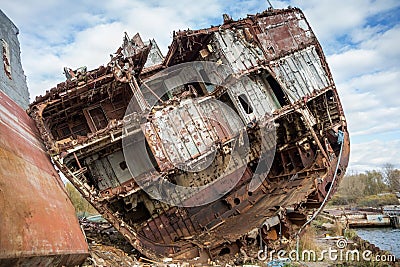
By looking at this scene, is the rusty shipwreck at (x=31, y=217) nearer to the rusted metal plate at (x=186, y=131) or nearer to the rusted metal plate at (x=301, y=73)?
the rusted metal plate at (x=186, y=131)

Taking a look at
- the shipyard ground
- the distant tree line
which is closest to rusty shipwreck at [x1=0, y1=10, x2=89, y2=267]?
the shipyard ground

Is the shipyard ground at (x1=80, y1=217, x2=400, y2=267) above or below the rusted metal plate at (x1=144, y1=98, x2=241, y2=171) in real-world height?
below

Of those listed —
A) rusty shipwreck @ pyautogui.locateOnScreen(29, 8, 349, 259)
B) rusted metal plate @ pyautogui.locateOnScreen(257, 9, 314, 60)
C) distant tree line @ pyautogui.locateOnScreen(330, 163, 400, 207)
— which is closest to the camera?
rusty shipwreck @ pyautogui.locateOnScreen(29, 8, 349, 259)

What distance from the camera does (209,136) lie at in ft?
35.7

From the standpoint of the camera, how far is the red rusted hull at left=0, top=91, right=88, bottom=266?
12.4ft

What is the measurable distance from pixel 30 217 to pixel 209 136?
702cm

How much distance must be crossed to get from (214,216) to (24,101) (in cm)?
853

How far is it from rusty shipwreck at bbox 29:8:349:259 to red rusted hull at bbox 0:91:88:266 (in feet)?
8.28

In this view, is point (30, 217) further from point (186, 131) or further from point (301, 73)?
point (301, 73)

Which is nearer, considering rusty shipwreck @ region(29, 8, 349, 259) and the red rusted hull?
the red rusted hull

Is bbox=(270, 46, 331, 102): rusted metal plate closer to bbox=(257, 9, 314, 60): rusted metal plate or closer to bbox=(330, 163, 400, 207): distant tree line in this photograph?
bbox=(257, 9, 314, 60): rusted metal plate

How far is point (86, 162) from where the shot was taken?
11.2 m

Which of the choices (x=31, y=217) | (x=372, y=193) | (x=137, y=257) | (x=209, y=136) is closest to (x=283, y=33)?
(x=209, y=136)

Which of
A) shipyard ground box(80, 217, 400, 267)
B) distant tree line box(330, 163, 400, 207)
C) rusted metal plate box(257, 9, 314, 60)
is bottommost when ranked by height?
distant tree line box(330, 163, 400, 207)
